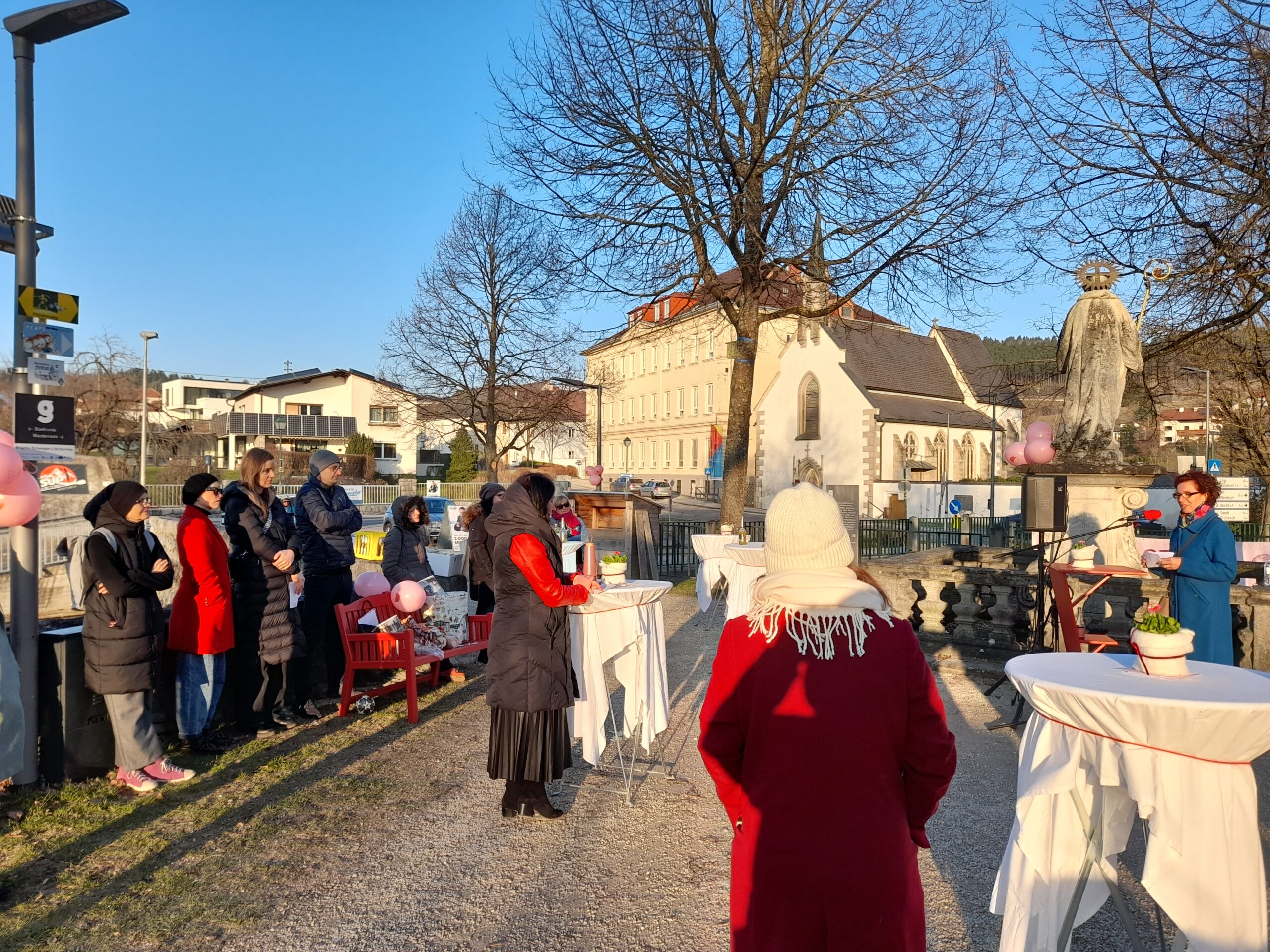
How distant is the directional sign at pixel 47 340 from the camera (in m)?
5.09

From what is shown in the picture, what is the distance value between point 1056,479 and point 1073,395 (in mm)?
3049

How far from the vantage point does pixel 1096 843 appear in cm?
304

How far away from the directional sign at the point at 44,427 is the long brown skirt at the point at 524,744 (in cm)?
301

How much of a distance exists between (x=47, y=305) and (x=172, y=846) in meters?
3.23

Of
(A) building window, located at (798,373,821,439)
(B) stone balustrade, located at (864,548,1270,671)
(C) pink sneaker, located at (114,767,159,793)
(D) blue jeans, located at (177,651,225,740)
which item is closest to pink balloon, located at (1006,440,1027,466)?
(B) stone balustrade, located at (864,548,1270,671)

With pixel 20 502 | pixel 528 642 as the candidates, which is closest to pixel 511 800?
pixel 528 642

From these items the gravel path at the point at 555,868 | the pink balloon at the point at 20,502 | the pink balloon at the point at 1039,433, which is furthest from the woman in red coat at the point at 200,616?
the pink balloon at the point at 1039,433

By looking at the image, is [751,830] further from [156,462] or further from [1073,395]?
[156,462]

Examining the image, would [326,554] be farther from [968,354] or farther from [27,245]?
[968,354]

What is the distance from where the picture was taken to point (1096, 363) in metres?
9.20

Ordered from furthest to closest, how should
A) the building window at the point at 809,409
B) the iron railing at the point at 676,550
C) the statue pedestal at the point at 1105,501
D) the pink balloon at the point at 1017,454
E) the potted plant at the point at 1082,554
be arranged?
the building window at the point at 809,409
the iron railing at the point at 676,550
the pink balloon at the point at 1017,454
the statue pedestal at the point at 1105,501
the potted plant at the point at 1082,554

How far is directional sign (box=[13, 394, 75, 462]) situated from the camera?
4.92 metres

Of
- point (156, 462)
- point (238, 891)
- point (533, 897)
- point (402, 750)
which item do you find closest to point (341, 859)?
point (238, 891)

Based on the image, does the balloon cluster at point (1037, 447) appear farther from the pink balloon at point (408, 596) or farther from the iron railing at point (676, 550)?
the iron railing at point (676, 550)
